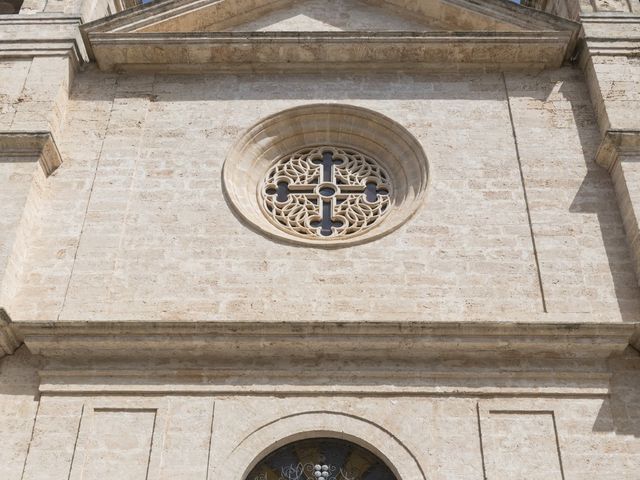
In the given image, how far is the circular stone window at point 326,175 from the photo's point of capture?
9.81 meters

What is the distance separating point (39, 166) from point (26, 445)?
3.23 meters

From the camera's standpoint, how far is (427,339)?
27.2 feet

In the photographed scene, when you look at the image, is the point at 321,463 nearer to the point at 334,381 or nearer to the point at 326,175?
the point at 334,381

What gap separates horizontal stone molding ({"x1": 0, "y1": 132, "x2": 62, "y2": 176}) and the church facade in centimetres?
2

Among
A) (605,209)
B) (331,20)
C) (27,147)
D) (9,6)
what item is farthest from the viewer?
(9,6)

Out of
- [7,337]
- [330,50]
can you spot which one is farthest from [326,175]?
[7,337]

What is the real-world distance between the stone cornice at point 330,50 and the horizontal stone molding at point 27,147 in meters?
1.79

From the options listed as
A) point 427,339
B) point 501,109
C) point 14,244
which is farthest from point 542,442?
point 14,244

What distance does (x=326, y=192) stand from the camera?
404 inches

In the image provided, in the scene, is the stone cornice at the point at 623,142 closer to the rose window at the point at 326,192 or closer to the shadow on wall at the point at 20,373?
the rose window at the point at 326,192

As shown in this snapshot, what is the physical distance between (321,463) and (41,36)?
651cm

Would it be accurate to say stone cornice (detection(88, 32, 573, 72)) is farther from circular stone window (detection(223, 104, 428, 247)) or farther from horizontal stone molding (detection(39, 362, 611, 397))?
horizontal stone molding (detection(39, 362, 611, 397))

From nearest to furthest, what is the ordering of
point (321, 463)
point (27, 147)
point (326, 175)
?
point (321, 463)
point (27, 147)
point (326, 175)

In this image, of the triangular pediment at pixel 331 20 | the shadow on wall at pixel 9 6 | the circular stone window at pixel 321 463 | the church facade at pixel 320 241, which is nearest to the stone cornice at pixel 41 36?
the church facade at pixel 320 241
